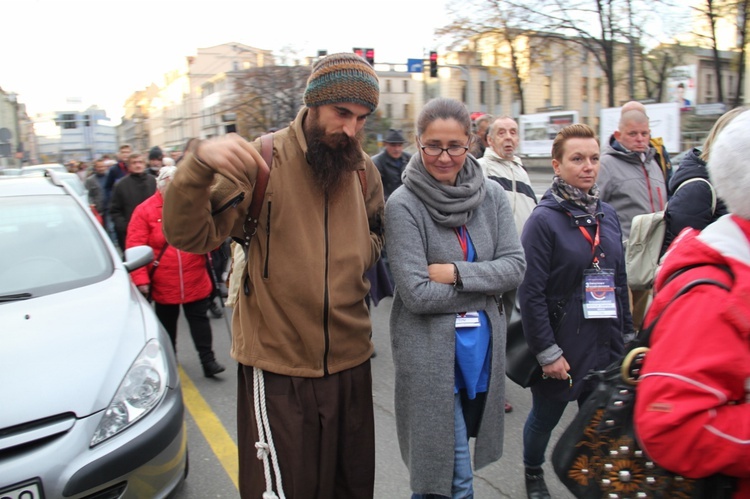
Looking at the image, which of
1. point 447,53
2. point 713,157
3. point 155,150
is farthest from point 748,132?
point 447,53

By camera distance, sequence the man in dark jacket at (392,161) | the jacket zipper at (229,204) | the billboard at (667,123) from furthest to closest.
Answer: the billboard at (667,123), the man in dark jacket at (392,161), the jacket zipper at (229,204)

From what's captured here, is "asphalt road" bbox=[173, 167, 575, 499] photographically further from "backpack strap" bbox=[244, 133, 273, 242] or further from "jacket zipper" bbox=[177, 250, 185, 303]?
"backpack strap" bbox=[244, 133, 273, 242]

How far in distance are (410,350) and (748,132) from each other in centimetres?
137

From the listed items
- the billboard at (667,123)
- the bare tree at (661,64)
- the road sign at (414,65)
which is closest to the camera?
the billboard at (667,123)

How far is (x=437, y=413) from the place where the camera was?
88.9 inches

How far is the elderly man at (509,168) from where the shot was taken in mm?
4414

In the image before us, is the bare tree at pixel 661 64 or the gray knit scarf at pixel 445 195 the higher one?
the bare tree at pixel 661 64

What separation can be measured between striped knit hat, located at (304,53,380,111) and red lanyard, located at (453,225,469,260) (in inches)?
25.9

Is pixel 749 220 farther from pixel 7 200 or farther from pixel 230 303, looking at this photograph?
pixel 7 200

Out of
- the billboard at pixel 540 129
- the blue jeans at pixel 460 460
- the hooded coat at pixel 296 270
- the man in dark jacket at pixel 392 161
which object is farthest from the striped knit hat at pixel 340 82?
the billboard at pixel 540 129

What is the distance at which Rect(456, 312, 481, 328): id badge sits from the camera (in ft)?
7.45

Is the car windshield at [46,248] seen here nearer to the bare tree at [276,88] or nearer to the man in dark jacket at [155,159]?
the man in dark jacket at [155,159]

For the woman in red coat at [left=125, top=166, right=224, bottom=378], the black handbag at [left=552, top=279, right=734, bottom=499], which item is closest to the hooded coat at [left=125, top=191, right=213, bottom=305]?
the woman in red coat at [left=125, top=166, right=224, bottom=378]

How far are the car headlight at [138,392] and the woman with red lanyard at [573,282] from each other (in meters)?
1.76
